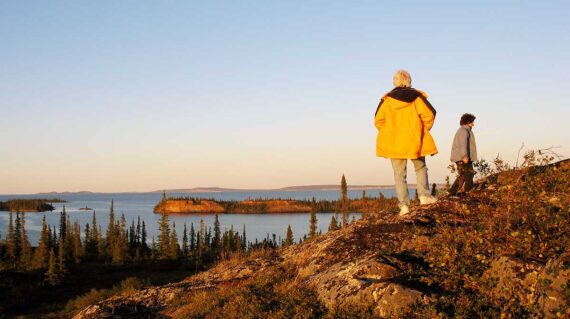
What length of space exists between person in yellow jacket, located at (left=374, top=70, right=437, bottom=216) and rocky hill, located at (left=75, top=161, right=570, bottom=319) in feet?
4.57

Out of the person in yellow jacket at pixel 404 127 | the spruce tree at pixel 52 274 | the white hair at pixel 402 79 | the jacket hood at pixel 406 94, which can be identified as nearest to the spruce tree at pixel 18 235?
the spruce tree at pixel 52 274

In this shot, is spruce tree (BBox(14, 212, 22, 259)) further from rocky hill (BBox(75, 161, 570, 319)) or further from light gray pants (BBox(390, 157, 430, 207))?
light gray pants (BBox(390, 157, 430, 207))

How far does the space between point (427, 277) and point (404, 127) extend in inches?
185

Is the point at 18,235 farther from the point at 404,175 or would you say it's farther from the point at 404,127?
the point at 404,127

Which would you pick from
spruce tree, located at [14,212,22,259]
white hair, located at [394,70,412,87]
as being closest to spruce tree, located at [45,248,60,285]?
spruce tree, located at [14,212,22,259]

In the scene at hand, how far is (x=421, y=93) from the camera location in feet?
34.7

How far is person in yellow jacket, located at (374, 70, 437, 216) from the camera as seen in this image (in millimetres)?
10547

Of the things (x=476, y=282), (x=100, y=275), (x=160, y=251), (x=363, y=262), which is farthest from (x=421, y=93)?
(x=160, y=251)

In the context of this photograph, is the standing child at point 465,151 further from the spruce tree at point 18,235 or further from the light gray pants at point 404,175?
the spruce tree at point 18,235

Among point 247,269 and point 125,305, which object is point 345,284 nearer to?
point 247,269

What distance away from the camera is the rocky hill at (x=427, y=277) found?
5.89 meters

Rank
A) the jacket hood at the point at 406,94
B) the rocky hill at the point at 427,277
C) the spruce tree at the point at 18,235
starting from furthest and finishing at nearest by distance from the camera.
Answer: the spruce tree at the point at 18,235
the jacket hood at the point at 406,94
the rocky hill at the point at 427,277

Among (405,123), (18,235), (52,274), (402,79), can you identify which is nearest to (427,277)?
(405,123)

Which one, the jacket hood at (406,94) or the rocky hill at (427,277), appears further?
the jacket hood at (406,94)
